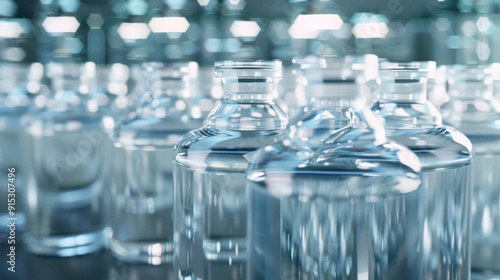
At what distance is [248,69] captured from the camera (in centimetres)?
66

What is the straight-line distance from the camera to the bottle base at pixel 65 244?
0.92 m

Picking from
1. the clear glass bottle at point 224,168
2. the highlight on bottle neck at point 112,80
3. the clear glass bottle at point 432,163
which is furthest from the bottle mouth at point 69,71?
the clear glass bottle at point 432,163

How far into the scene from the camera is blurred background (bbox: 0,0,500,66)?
1.10 metres

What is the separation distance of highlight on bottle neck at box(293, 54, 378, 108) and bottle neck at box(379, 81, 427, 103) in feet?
0.40

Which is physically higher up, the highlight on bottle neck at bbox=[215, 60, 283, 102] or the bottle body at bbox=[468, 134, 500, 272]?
the highlight on bottle neck at bbox=[215, 60, 283, 102]

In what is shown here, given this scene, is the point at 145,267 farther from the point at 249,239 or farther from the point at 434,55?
the point at 434,55

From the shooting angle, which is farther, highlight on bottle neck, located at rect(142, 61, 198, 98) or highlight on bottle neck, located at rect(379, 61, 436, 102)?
highlight on bottle neck, located at rect(142, 61, 198, 98)

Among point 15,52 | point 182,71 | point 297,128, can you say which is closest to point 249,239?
point 297,128

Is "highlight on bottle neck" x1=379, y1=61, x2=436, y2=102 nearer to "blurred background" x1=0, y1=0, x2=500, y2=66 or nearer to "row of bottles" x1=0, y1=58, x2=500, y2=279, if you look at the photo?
"row of bottles" x1=0, y1=58, x2=500, y2=279

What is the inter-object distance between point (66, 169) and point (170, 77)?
209 millimetres

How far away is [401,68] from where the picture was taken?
675mm

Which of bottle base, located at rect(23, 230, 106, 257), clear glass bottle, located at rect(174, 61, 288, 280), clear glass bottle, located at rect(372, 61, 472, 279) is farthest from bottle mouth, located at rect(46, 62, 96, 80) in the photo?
clear glass bottle, located at rect(372, 61, 472, 279)

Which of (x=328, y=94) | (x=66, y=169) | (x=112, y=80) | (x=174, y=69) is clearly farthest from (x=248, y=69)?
(x=112, y=80)

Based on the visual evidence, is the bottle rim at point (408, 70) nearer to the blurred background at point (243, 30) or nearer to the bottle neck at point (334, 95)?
the bottle neck at point (334, 95)
